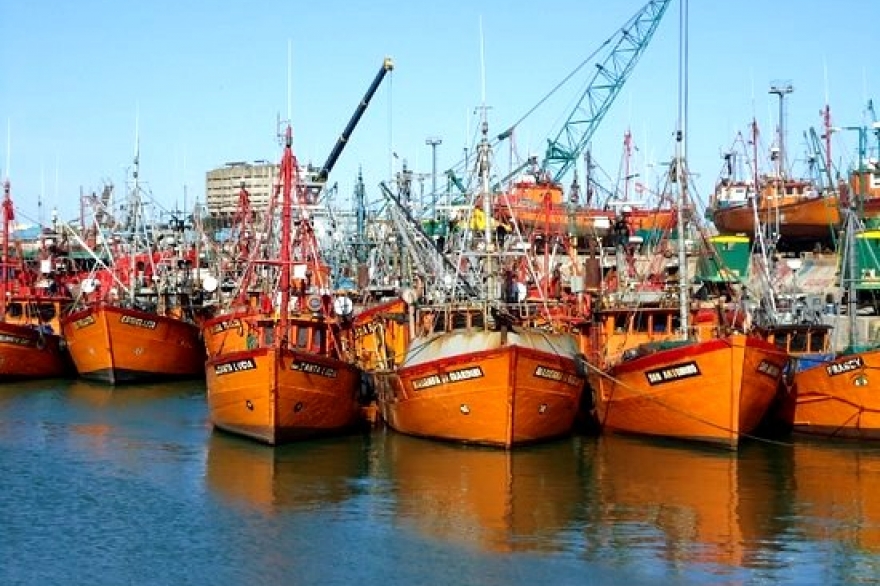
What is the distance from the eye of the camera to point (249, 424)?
31.3 m

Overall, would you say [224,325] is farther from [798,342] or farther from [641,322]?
[798,342]

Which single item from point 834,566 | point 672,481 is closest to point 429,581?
point 834,566

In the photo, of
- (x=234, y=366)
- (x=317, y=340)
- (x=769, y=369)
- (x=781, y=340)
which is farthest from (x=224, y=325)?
(x=769, y=369)

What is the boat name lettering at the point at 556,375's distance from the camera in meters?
29.5

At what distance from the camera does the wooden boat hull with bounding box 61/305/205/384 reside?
45.8m

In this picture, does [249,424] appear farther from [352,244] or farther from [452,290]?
[352,244]

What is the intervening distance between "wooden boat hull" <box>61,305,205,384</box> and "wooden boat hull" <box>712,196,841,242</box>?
102ft

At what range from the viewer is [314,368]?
30.8 meters

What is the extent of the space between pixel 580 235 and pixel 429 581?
50.3 metres

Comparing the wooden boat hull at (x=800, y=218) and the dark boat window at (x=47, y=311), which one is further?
the wooden boat hull at (x=800, y=218)

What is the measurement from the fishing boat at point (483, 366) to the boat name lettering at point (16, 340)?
18977 mm

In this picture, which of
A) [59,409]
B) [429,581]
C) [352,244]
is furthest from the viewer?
[352,244]

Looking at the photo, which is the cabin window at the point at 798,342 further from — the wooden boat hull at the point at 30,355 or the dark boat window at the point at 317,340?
the wooden boat hull at the point at 30,355

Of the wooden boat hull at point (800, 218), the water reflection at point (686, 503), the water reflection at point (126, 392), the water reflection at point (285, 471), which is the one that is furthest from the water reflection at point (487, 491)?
the wooden boat hull at point (800, 218)
